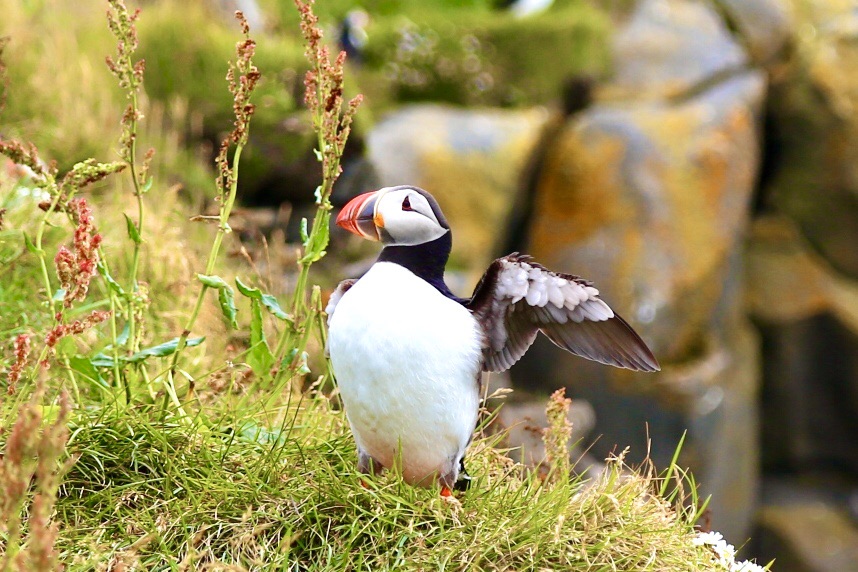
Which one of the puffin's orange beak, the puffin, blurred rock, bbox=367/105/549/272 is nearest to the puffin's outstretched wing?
the puffin

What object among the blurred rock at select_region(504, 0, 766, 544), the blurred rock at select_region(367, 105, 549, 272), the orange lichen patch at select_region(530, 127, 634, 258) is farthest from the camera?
the orange lichen patch at select_region(530, 127, 634, 258)

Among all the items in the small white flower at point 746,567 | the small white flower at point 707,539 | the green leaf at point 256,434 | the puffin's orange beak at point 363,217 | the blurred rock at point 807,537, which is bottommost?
the blurred rock at point 807,537

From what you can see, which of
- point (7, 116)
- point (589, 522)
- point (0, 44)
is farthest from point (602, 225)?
point (589, 522)

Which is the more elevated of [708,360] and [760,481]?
[708,360]

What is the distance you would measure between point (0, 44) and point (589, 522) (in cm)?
291

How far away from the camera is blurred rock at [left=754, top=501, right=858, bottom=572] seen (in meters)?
9.14

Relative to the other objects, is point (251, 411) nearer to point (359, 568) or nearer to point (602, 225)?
point (359, 568)

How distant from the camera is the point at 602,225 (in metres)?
8.46

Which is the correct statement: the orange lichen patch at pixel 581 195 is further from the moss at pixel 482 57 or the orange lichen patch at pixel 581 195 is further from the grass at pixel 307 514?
the grass at pixel 307 514

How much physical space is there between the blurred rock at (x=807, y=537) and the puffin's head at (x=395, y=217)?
25.9 feet

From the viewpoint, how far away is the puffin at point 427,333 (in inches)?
90.7

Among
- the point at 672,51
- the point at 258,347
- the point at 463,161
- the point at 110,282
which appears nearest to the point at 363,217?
the point at 258,347

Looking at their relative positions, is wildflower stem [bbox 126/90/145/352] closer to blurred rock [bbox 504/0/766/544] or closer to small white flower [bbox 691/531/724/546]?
small white flower [bbox 691/531/724/546]

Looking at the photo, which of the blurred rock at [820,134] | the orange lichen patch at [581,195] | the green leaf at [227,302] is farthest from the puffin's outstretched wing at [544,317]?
the blurred rock at [820,134]
